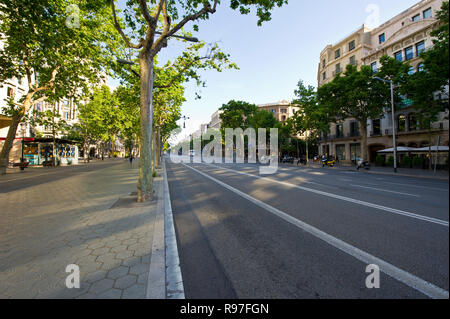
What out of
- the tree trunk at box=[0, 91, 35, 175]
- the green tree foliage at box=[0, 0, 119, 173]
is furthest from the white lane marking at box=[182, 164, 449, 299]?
the tree trunk at box=[0, 91, 35, 175]

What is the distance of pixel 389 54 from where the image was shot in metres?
28.7

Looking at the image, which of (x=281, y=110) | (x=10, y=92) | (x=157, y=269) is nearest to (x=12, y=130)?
(x=10, y=92)

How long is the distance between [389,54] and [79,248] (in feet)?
132

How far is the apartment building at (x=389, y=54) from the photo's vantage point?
23.8 meters

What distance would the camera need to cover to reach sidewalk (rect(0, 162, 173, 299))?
2.49 m

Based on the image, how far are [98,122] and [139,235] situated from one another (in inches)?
1544

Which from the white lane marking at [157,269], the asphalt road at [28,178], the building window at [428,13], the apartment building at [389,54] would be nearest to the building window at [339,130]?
the apartment building at [389,54]

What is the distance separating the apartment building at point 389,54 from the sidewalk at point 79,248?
22.2 m

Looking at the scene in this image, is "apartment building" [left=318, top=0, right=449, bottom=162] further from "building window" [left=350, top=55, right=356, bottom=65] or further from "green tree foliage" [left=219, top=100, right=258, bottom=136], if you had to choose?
"green tree foliage" [left=219, top=100, right=258, bottom=136]

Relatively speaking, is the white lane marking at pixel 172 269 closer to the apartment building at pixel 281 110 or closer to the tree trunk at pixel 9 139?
the tree trunk at pixel 9 139

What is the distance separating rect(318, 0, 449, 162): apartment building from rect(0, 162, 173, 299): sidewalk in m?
22.2

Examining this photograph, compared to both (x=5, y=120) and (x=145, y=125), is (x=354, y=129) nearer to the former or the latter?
(x=145, y=125)
